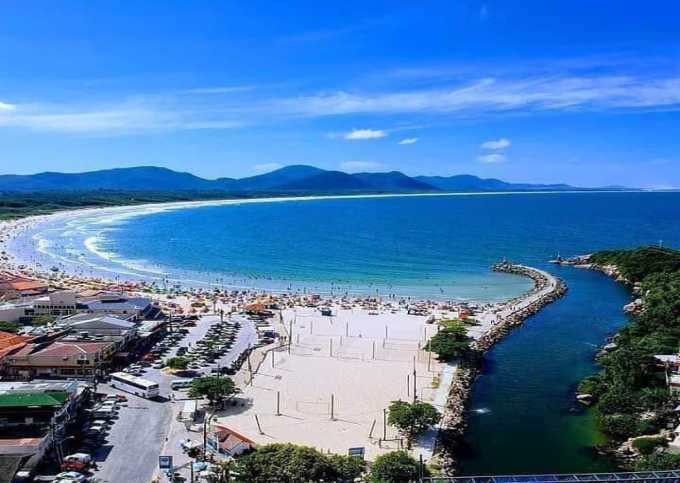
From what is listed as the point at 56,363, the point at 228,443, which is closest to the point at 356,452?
the point at 228,443

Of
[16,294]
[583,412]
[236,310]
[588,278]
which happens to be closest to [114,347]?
[236,310]

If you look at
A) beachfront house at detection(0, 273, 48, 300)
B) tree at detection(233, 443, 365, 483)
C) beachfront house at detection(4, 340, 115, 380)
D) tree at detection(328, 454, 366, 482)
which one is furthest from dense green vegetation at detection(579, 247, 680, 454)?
beachfront house at detection(0, 273, 48, 300)

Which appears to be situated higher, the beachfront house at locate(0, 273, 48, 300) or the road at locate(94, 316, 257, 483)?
the beachfront house at locate(0, 273, 48, 300)

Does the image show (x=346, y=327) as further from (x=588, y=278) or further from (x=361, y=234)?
(x=361, y=234)

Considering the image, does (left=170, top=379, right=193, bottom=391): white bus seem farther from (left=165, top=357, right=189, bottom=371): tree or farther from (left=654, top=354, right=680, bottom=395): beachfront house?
(left=654, top=354, right=680, bottom=395): beachfront house

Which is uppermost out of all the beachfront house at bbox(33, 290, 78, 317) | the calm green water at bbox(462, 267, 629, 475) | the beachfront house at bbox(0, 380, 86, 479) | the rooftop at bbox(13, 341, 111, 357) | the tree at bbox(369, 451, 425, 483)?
the beachfront house at bbox(33, 290, 78, 317)

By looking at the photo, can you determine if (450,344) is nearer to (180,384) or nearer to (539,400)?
(539,400)
